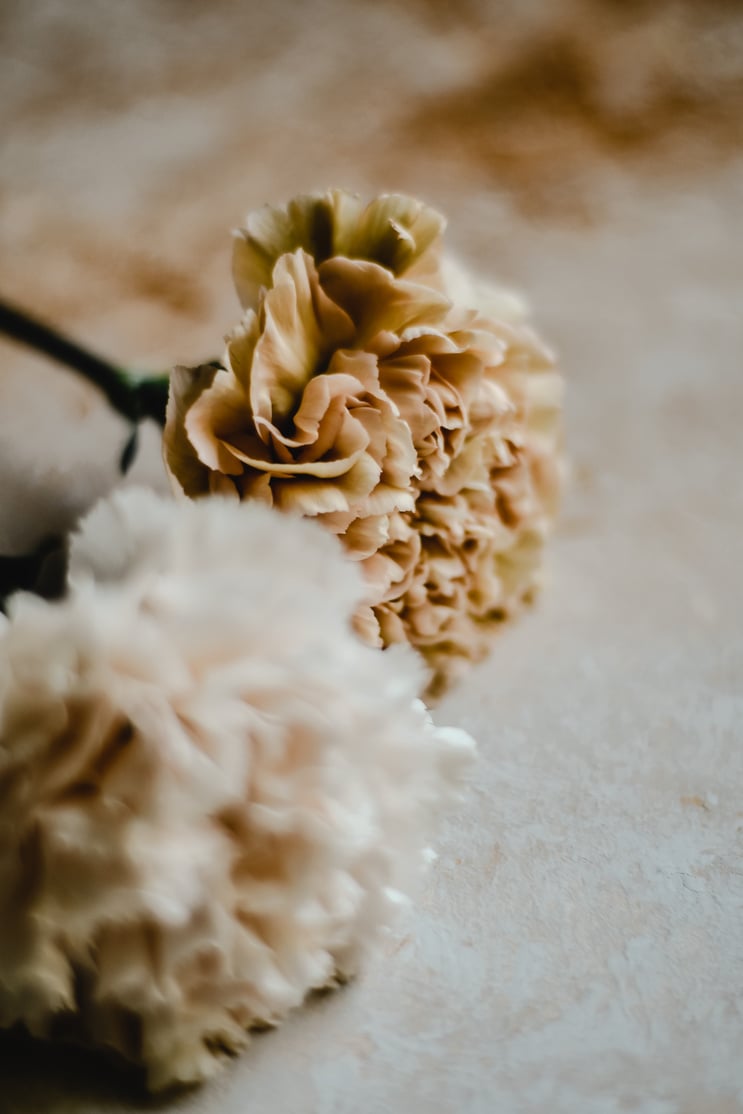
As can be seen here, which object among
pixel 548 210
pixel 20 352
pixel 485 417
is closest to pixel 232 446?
pixel 485 417

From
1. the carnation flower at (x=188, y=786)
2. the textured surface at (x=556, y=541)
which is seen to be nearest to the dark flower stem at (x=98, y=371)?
the textured surface at (x=556, y=541)

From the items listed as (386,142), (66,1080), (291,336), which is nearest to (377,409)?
(291,336)

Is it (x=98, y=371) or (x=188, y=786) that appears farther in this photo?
(x=98, y=371)

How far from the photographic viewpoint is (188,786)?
0.22 meters

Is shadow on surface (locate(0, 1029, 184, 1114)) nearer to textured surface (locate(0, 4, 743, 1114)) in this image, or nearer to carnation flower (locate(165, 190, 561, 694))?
textured surface (locate(0, 4, 743, 1114))

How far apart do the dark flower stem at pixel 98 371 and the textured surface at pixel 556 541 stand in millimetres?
16

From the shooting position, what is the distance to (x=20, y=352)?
510mm

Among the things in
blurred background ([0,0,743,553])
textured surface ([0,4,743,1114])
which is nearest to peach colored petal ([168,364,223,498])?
textured surface ([0,4,743,1114])

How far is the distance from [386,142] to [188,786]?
52cm

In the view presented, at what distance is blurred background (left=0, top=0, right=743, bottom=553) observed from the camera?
1.89ft

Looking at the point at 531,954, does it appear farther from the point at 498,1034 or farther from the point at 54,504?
the point at 54,504

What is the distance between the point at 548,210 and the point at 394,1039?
51cm

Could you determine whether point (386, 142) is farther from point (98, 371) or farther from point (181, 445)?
point (181, 445)

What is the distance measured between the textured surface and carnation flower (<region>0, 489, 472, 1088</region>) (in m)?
0.05
